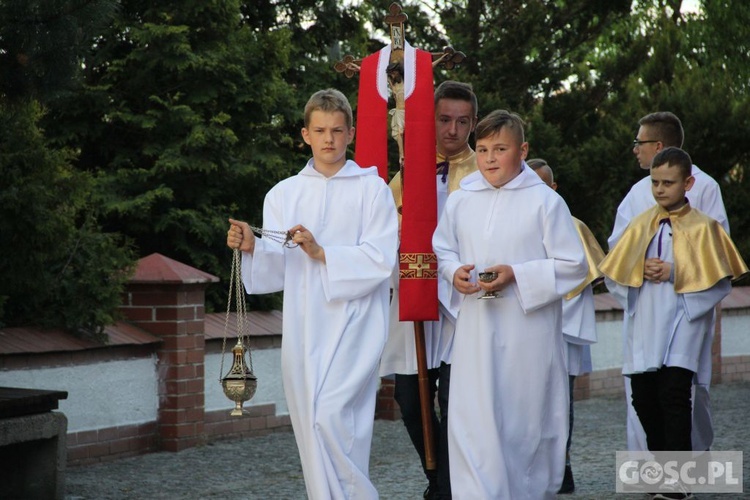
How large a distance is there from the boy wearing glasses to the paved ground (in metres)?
0.36

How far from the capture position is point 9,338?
842 centimetres

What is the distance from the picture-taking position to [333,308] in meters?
6.05

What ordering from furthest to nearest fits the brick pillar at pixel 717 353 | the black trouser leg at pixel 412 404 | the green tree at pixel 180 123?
the brick pillar at pixel 717 353 < the green tree at pixel 180 123 < the black trouser leg at pixel 412 404

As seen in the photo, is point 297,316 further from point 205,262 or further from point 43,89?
point 205,262

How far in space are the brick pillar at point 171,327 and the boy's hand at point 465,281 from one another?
3.97 m

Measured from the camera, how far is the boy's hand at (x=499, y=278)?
5.86 m

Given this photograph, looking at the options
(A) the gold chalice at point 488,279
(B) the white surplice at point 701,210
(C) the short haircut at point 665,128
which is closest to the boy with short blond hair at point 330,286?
(A) the gold chalice at point 488,279

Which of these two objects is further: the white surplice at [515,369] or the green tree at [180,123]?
the green tree at [180,123]

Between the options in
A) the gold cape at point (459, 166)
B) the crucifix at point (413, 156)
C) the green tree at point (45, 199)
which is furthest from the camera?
the gold cape at point (459, 166)

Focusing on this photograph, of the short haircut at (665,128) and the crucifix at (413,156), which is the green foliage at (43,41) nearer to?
the crucifix at (413,156)

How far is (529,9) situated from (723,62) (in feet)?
38.4

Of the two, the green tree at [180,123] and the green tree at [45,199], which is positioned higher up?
the green tree at [180,123]

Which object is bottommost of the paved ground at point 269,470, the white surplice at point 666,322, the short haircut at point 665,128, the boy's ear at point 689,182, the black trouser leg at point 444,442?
the paved ground at point 269,470

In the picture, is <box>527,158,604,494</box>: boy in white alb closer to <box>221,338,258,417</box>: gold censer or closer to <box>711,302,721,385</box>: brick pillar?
<box>221,338,258,417</box>: gold censer
